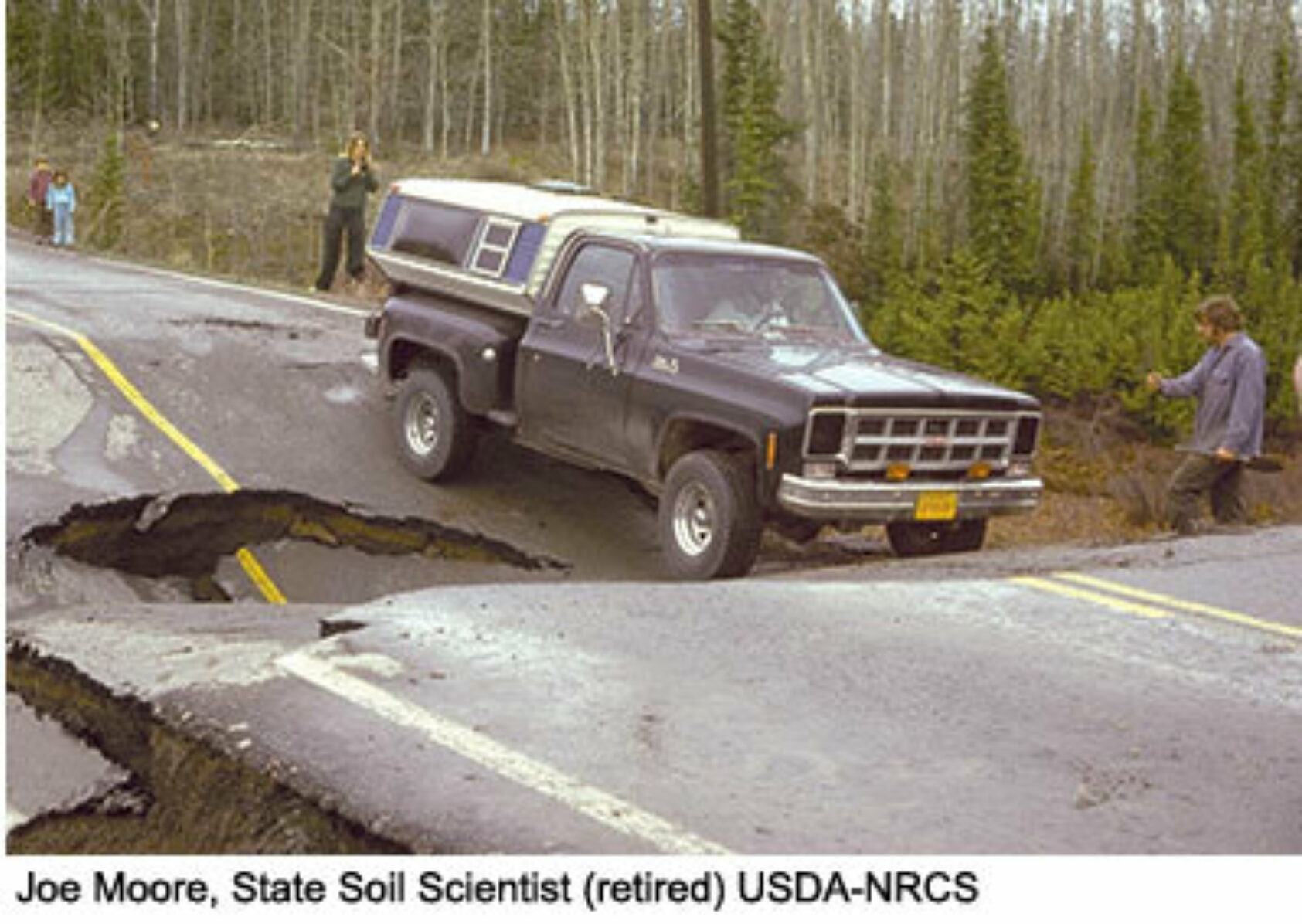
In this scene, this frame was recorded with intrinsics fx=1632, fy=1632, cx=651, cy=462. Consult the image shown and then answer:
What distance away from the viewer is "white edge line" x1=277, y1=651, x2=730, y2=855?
461 cm

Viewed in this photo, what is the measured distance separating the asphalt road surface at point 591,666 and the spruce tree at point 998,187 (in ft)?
180

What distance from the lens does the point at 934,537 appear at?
35.0 feet

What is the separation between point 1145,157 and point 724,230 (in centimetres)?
6833

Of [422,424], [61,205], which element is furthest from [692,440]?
[61,205]

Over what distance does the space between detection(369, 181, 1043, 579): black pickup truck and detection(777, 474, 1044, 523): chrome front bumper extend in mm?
13

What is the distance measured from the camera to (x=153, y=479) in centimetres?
1084

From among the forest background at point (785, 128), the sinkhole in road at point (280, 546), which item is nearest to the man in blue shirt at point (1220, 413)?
the sinkhole in road at point (280, 546)

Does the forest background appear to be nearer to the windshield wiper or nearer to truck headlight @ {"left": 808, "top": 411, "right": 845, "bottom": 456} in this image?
the windshield wiper

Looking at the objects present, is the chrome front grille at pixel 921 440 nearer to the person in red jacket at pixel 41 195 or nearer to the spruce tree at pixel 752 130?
the person in red jacket at pixel 41 195

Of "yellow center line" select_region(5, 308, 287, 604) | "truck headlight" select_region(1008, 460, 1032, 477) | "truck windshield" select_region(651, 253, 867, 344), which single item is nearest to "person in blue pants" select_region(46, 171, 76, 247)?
"yellow center line" select_region(5, 308, 287, 604)

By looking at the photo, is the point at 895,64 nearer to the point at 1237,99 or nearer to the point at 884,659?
the point at 1237,99

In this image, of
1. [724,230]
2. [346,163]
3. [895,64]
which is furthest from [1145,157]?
[724,230]

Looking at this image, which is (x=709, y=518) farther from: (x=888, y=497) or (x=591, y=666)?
(x=591, y=666)

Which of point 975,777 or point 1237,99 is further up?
point 1237,99
